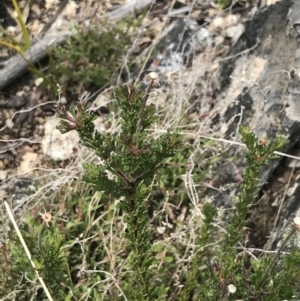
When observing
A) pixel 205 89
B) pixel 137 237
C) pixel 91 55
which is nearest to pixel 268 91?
pixel 205 89

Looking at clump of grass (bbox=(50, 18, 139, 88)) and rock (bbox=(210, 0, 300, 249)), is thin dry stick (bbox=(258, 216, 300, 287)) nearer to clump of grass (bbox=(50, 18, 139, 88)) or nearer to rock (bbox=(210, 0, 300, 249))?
rock (bbox=(210, 0, 300, 249))

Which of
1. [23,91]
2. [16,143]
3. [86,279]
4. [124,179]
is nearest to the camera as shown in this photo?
[124,179]

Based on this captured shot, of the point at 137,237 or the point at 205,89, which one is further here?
the point at 205,89

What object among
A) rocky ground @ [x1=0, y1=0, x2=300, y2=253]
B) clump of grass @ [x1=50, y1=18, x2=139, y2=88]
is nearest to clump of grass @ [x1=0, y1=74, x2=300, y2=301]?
rocky ground @ [x1=0, y1=0, x2=300, y2=253]

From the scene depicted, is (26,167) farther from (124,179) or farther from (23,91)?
(124,179)

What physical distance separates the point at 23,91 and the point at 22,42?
0.37 metres

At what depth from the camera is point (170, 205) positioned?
3.07 metres

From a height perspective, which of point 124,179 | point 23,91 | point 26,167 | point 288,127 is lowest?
point 288,127

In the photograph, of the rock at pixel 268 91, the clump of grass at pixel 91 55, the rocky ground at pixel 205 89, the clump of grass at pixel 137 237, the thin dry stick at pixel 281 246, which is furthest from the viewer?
the clump of grass at pixel 91 55

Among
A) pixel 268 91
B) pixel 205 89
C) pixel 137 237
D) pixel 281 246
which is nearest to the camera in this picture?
pixel 281 246

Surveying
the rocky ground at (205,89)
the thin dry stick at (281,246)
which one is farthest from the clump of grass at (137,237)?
the rocky ground at (205,89)

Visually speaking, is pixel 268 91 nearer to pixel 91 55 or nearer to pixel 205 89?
pixel 205 89

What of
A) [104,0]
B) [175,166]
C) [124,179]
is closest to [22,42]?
[104,0]

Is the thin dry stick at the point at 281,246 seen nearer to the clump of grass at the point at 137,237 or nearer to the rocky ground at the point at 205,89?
the clump of grass at the point at 137,237
